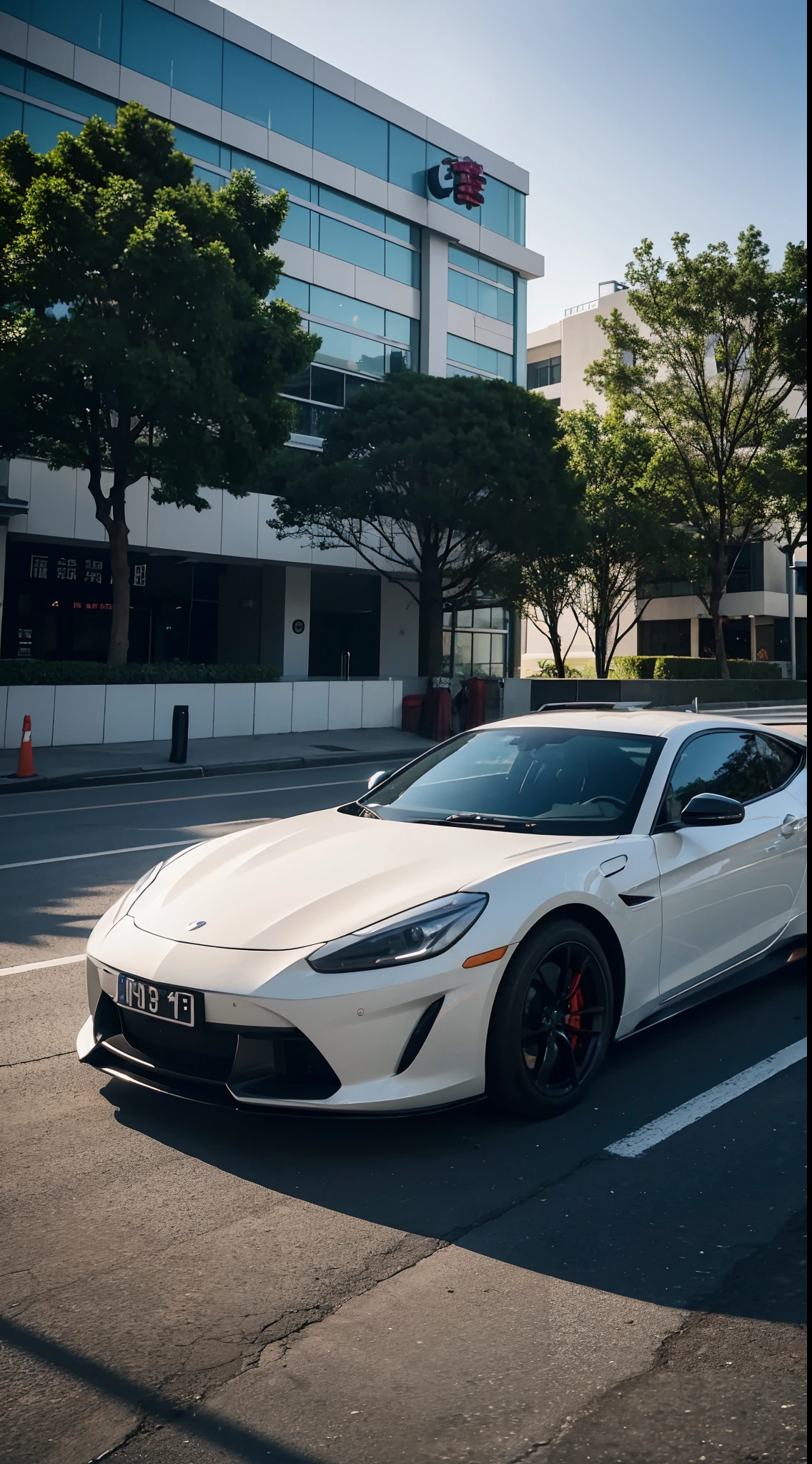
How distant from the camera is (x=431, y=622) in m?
30.0

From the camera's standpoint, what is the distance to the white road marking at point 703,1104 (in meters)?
4.03

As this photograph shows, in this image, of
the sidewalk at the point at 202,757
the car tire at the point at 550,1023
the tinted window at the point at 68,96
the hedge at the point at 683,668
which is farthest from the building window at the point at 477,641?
the car tire at the point at 550,1023

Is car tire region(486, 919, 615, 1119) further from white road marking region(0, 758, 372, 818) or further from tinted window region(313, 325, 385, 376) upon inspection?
tinted window region(313, 325, 385, 376)

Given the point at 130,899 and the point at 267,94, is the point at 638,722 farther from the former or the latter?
the point at 267,94

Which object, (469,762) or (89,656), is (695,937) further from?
(89,656)

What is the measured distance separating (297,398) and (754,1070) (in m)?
30.5

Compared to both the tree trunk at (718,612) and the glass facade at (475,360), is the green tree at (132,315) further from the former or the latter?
the tree trunk at (718,612)

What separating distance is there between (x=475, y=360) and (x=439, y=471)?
50.0 feet

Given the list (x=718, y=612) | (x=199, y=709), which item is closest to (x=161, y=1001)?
(x=199, y=709)

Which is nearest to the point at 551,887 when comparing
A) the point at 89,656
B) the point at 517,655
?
the point at 89,656

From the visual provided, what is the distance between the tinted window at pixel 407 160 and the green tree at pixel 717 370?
7423 mm

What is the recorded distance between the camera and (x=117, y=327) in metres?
18.9

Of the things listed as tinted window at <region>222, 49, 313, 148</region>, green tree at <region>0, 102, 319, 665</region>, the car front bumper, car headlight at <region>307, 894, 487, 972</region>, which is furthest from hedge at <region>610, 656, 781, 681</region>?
the car front bumper

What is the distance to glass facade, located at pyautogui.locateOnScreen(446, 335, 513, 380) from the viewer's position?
126ft
